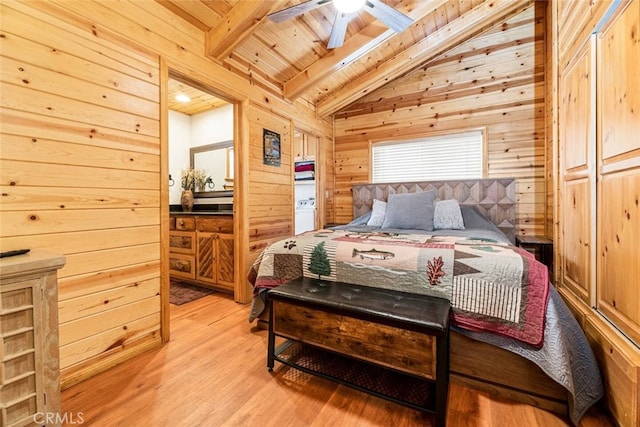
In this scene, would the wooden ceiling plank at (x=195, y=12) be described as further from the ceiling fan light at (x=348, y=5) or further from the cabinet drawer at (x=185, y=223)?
the cabinet drawer at (x=185, y=223)

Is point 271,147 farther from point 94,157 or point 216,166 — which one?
point 94,157

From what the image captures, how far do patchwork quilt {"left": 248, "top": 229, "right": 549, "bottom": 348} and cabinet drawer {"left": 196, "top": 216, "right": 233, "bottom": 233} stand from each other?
1.19 m

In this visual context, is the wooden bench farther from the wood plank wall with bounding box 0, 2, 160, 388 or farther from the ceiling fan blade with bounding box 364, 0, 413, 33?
the ceiling fan blade with bounding box 364, 0, 413, 33

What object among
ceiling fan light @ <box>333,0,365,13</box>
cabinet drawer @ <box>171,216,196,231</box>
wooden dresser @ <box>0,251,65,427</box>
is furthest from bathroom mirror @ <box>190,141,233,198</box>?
wooden dresser @ <box>0,251,65,427</box>

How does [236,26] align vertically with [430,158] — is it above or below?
above

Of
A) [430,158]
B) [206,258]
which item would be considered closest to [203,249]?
[206,258]

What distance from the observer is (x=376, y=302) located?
148 centimetres

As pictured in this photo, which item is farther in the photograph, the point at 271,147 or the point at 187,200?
the point at 187,200

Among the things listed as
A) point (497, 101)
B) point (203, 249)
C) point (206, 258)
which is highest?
point (497, 101)

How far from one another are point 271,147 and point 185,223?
143cm

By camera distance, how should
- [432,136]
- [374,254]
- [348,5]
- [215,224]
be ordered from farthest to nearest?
[432,136] → [215,224] → [348,5] → [374,254]

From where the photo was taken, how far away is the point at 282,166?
11.1 ft

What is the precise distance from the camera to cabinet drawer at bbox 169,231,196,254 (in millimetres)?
3357

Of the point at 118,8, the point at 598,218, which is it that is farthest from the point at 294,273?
the point at 118,8
